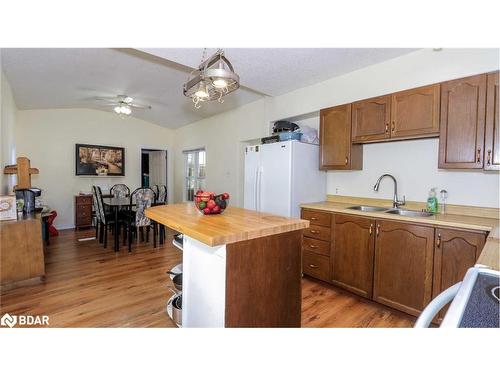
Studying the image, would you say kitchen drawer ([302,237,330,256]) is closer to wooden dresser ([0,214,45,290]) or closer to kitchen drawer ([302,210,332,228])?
kitchen drawer ([302,210,332,228])

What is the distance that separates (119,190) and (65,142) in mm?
1469

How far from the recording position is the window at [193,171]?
5.99 metres

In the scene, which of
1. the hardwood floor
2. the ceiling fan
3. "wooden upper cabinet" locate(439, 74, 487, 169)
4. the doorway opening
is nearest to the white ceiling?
the ceiling fan

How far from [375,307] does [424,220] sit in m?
0.91

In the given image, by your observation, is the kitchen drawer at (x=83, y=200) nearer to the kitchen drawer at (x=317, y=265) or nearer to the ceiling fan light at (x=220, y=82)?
the kitchen drawer at (x=317, y=265)

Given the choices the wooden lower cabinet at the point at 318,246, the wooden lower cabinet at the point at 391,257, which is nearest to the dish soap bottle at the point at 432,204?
the wooden lower cabinet at the point at 391,257

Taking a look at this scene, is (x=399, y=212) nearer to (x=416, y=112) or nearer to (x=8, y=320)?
(x=416, y=112)

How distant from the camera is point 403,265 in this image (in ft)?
6.87

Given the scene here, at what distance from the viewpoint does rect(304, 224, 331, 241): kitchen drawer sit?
265 cm

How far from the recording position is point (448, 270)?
6.15 feet

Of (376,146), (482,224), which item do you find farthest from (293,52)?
(482,224)

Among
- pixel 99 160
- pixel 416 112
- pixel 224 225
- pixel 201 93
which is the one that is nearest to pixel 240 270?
pixel 224 225
